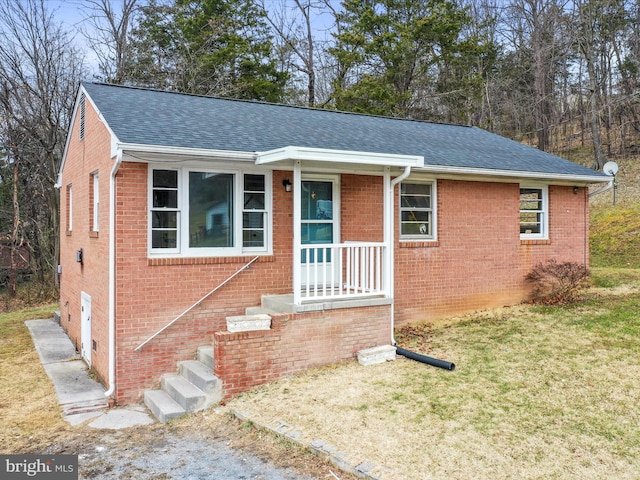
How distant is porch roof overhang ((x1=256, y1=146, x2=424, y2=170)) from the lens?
268 inches

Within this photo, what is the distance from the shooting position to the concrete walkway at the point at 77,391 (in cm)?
640

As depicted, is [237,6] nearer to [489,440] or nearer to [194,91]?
[194,91]

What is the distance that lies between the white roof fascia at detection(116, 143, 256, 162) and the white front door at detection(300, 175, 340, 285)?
1.49 m

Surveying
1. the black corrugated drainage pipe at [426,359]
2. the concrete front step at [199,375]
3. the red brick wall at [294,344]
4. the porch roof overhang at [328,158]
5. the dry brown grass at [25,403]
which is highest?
the porch roof overhang at [328,158]

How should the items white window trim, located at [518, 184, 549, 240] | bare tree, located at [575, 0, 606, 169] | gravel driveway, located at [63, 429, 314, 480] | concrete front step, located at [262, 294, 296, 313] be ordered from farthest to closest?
1. bare tree, located at [575, 0, 606, 169]
2. white window trim, located at [518, 184, 549, 240]
3. concrete front step, located at [262, 294, 296, 313]
4. gravel driveway, located at [63, 429, 314, 480]

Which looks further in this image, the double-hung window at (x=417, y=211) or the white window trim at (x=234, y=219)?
the double-hung window at (x=417, y=211)

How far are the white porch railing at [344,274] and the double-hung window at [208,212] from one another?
974mm

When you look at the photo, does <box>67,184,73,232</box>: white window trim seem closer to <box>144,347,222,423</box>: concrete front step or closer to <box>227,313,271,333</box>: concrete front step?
<box>144,347,222,423</box>: concrete front step

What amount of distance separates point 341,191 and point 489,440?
5.08 meters

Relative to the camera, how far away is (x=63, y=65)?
19.4 metres

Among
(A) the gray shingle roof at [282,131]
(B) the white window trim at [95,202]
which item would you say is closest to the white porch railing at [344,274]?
(A) the gray shingle roof at [282,131]

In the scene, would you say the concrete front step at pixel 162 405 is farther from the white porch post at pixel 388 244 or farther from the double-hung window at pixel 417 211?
the double-hung window at pixel 417 211

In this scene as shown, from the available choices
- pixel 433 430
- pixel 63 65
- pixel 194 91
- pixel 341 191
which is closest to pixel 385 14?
pixel 194 91

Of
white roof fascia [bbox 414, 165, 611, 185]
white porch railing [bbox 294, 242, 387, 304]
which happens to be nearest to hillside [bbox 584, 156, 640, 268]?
white roof fascia [bbox 414, 165, 611, 185]
